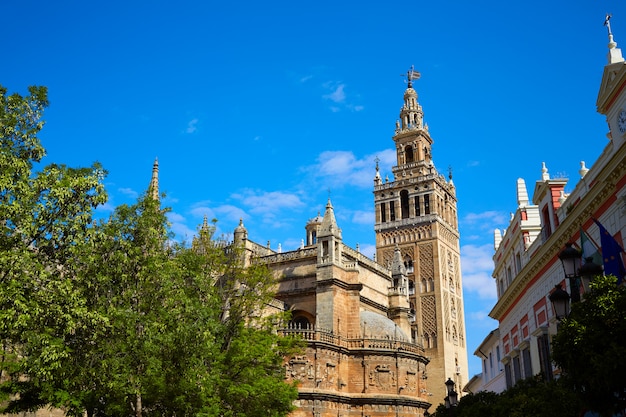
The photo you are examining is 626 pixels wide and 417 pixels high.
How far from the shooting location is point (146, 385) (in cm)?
1969

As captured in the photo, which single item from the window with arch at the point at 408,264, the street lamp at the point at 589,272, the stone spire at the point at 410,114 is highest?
the stone spire at the point at 410,114

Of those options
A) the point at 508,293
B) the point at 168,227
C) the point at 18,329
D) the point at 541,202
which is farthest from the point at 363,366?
the point at 18,329

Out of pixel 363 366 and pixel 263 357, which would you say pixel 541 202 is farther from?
pixel 363 366

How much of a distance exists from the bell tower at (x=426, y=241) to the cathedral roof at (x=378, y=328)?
1653 cm

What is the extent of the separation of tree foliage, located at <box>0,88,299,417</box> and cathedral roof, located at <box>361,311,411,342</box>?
20.2 meters

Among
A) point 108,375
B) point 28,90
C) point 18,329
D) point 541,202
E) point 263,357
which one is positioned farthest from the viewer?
point 263,357

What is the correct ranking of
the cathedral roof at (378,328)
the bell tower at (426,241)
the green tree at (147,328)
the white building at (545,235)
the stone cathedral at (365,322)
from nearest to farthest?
the white building at (545,235) < the green tree at (147,328) < the stone cathedral at (365,322) < the cathedral roof at (378,328) < the bell tower at (426,241)

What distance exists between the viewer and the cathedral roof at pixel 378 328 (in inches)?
1698

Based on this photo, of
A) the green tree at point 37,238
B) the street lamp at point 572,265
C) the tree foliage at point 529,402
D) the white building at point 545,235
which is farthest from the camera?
the white building at point 545,235

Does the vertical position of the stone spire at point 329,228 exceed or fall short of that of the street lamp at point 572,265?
it exceeds it

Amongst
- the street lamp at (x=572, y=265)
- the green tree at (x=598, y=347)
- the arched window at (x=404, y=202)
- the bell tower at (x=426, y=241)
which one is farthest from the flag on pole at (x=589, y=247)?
the arched window at (x=404, y=202)

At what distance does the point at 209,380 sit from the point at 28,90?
414 inches

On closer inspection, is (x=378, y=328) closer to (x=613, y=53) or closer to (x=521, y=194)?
(x=521, y=194)

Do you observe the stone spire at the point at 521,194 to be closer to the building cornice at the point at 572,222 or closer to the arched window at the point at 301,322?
the building cornice at the point at 572,222
